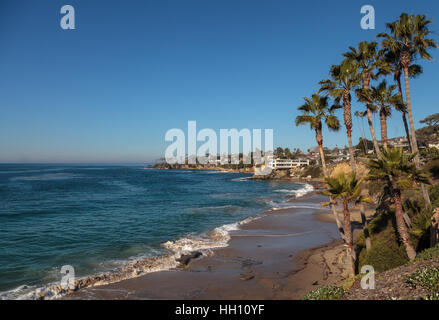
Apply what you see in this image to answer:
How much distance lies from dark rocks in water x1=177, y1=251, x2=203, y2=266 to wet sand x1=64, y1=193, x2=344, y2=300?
1.24 feet

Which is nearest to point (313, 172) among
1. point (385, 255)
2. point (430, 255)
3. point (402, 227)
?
point (385, 255)

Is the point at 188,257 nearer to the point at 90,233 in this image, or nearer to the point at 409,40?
the point at 90,233

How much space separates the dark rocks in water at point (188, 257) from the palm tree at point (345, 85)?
37.8ft

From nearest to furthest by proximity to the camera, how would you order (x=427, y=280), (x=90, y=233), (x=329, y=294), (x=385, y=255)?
(x=427, y=280) → (x=329, y=294) → (x=385, y=255) → (x=90, y=233)

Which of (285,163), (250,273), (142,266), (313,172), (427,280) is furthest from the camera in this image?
(285,163)

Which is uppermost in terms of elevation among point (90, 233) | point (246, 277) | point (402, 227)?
point (402, 227)

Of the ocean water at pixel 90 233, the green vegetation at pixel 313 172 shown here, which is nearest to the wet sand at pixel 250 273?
the ocean water at pixel 90 233

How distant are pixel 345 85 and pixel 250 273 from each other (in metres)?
12.1

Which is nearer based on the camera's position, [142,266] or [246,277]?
[246,277]

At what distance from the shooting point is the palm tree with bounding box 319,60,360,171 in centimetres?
1463

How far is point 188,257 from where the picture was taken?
17547 mm

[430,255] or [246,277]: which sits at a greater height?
[430,255]

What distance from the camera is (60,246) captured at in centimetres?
2019
